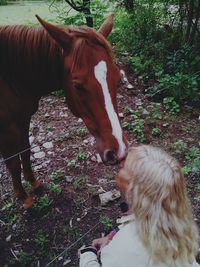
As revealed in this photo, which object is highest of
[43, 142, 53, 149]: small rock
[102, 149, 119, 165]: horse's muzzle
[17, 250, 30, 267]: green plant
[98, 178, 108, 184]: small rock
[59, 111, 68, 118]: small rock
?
[102, 149, 119, 165]: horse's muzzle

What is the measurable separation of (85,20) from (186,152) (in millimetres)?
2636

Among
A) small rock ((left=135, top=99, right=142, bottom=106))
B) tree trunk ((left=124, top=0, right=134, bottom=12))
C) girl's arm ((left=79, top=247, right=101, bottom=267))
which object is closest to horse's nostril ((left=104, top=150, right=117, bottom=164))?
girl's arm ((left=79, top=247, right=101, bottom=267))

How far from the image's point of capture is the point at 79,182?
3.19 metres

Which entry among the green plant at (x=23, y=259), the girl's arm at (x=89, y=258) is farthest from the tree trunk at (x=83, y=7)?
the girl's arm at (x=89, y=258)

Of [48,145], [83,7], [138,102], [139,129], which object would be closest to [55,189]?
[48,145]

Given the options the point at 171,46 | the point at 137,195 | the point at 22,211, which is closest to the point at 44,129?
the point at 22,211

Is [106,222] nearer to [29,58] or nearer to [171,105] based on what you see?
[29,58]

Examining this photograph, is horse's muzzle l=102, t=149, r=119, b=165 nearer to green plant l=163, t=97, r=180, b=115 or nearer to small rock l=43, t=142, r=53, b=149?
small rock l=43, t=142, r=53, b=149

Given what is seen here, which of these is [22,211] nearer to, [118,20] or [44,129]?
[44,129]

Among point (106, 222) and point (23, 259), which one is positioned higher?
point (106, 222)

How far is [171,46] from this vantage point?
4973mm

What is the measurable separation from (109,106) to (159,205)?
93 centimetres

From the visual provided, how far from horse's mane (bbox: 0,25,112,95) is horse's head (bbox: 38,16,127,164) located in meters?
0.10

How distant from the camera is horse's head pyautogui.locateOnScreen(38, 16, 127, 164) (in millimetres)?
2084
